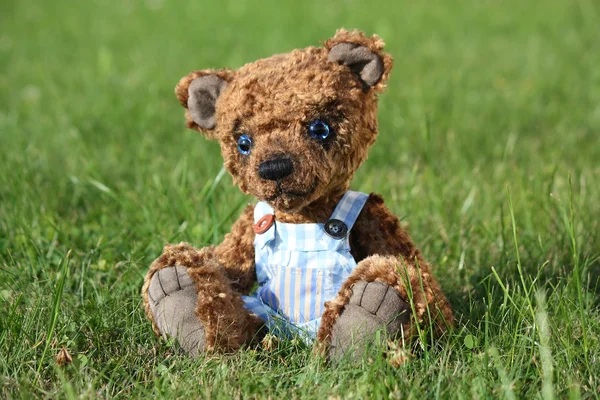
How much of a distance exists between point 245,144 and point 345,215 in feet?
1.19

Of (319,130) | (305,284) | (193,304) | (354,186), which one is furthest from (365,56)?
(354,186)

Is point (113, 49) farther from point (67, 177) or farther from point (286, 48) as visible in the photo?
point (67, 177)

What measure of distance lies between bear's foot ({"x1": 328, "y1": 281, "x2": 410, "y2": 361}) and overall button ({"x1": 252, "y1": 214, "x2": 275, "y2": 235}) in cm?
40

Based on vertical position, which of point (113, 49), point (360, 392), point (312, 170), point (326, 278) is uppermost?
point (113, 49)

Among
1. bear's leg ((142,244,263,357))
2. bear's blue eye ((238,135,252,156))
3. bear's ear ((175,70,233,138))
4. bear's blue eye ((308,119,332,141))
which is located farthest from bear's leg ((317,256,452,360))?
bear's ear ((175,70,233,138))

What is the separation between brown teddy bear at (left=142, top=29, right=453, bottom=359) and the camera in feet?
6.73

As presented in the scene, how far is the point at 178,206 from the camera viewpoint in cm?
311

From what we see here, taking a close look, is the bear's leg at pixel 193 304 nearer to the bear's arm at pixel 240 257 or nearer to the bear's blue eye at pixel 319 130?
the bear's arm at pixel 240 257

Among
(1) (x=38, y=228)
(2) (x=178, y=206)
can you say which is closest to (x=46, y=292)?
(1) (x=38, y=228)

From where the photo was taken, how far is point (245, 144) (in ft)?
7.26

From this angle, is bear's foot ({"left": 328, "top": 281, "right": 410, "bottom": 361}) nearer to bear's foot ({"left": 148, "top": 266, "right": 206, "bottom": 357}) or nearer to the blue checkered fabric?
the blue checkered fabric

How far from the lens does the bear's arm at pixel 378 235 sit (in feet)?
7.39

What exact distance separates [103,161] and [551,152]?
2375 millimetres

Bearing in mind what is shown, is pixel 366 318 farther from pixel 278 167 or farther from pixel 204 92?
pixel 204 92
